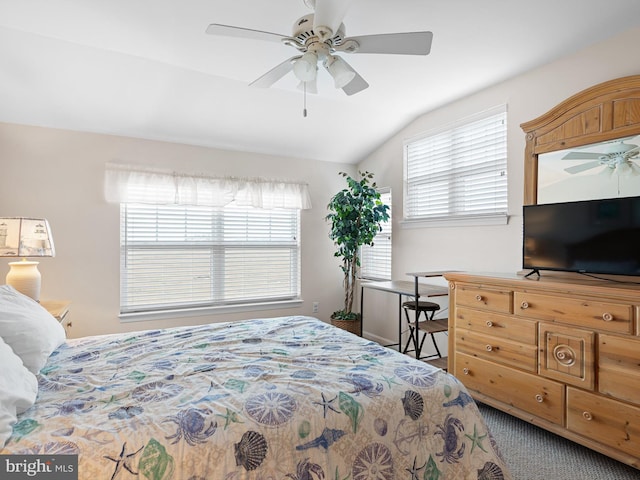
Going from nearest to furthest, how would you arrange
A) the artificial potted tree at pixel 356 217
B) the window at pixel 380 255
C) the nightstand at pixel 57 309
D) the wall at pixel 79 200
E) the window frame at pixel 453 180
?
the nightstand at pixel 57 309 < the window frame at pixel 453 180 < the wall at pixel 79 200 < the artificial potted tree at pixel 356 217 < the window at pixel 380 255

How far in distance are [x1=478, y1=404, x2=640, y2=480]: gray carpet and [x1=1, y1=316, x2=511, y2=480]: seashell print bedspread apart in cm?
73

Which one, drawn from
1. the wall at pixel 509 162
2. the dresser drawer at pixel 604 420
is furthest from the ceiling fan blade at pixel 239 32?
the dresser drawer at pixel 604 420

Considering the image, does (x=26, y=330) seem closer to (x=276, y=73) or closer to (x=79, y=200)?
(x=276, y=73)

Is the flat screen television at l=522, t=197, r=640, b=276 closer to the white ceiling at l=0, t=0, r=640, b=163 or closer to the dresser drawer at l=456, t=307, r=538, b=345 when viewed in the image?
the dresser drawer at l=456, t=307, r=538, b=345

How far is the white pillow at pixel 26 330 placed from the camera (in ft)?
4.98

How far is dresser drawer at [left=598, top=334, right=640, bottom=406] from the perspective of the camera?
180cm

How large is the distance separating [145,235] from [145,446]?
2960mm

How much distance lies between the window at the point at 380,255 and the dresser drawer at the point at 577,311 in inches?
82.2

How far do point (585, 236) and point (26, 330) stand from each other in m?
2.99

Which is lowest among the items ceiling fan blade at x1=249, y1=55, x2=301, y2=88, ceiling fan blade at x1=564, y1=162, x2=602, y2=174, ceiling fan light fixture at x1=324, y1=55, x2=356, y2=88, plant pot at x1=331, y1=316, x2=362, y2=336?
plant pot at x1=331, y1=316, x2=362, y2=336

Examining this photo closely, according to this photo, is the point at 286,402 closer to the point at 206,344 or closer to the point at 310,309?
the point at 206,344

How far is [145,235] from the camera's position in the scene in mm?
3691

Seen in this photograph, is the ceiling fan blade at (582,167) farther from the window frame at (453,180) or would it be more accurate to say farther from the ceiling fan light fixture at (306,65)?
the ceiling fan light fixture at (306,65)

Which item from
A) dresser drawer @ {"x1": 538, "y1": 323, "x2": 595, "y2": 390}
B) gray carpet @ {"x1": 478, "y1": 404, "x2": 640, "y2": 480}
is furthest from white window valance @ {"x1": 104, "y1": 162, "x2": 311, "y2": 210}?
gray carpet @ {"x1": 478, "y1": 404, "x2": 640, "y2": 480}
